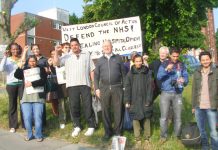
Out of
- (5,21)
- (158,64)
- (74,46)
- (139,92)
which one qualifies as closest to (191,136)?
(139,92)

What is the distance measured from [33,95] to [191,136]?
131 inches

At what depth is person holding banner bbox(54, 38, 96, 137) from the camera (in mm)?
8047

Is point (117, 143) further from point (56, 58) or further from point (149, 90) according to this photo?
point (56, 58)

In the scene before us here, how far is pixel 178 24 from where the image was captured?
20078 millimetres

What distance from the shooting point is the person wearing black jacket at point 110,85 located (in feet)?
24.9

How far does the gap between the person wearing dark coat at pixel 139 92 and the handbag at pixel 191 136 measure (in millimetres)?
776

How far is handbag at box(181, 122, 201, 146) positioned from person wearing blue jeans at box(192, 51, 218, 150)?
0.27 ft

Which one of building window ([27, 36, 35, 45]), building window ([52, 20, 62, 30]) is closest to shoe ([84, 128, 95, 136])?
building window ([27, 36, 35, 45])

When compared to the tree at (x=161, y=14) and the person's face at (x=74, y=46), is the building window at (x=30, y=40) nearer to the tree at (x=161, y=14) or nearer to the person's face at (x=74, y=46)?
the tree at (x=161, y=14)

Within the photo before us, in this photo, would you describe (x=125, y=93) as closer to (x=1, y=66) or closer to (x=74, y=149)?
(x=74, y=149)

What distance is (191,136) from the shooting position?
6941 millimetres

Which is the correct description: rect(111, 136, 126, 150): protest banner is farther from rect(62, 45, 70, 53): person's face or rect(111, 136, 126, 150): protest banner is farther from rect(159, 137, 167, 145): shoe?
rect(62, 45, 70, 53): person's face

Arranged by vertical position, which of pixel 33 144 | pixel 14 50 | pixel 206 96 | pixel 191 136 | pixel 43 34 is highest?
pixel 43 34

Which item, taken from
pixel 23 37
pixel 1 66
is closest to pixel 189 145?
pixel 1 66
